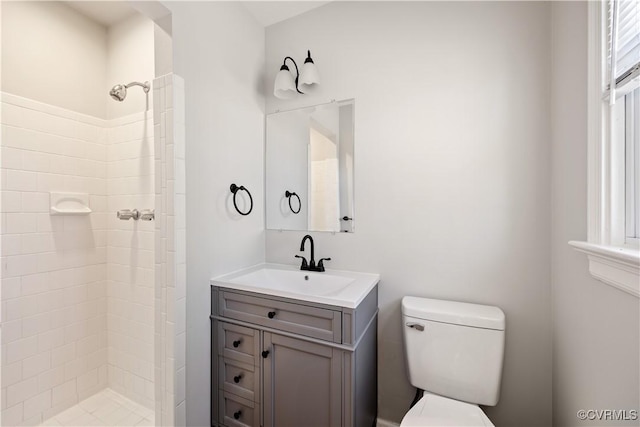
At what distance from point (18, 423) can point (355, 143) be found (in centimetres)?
255

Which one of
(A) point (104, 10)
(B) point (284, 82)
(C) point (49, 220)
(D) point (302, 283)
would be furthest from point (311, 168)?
(A) point (104, 10)

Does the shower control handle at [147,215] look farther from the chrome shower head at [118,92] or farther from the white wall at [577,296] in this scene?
the white wall at [577,296]

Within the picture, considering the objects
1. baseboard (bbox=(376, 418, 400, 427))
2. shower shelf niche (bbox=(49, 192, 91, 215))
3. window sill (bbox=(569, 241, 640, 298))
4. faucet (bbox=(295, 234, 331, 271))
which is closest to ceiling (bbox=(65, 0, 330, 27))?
shower shelf niche (bbox=(49, 192, 91, 215))

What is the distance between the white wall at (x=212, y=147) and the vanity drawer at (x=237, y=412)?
9 centimetres

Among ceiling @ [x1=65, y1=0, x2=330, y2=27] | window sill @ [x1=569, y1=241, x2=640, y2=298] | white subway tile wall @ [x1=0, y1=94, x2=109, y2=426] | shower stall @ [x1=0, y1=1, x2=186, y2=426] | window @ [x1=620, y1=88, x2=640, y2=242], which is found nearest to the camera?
window sill @ [x1=569, y1=241, x2=640, y2=298]

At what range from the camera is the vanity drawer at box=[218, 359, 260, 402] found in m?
1.40

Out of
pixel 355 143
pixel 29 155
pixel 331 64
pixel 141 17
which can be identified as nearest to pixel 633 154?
pixel 355 143

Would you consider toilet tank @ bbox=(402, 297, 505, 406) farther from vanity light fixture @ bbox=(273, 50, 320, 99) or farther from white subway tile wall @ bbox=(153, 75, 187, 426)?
vanity light fixture @ bbox=(273, 50, 320, 99)

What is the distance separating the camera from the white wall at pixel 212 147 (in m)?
1.37

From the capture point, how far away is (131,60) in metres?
1.84

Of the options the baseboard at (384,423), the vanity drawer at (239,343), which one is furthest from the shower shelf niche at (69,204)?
the baseboard at (384,423)

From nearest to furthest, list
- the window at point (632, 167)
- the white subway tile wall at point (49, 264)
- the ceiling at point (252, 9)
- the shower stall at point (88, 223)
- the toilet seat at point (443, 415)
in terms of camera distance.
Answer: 1. the window at point (632, 167)
2. the toilet seat at point (443, 415)
3. the shower stall at point (88, 223)
4. the white subway tile wall at point (49, 264)
5. the ceiling at point (252, 9)

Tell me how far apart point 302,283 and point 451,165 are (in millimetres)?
1112

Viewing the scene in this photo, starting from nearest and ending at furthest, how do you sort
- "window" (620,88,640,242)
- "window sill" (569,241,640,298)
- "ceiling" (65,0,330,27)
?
1. "window sill" (569,241,640,298)
2. "window" (620,88,640,242)
3. "ceiling" (65,0,330,27)
